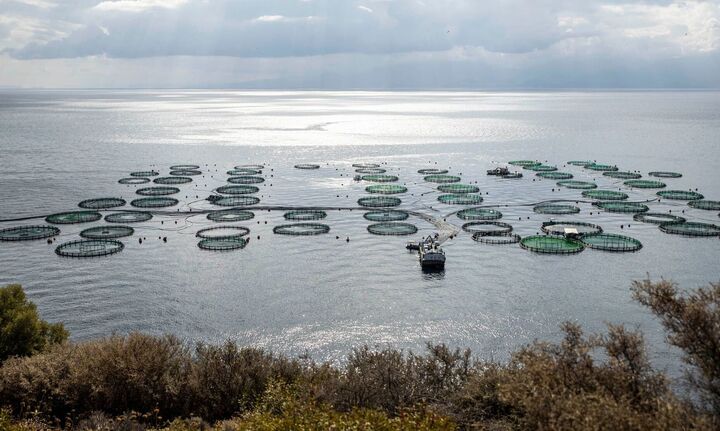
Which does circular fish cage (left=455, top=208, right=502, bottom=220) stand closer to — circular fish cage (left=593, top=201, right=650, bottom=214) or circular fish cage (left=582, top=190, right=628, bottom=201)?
circular fish cage (left=593, top=201, right=650, bottom=214)

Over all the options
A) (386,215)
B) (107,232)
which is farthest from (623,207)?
(107,232)

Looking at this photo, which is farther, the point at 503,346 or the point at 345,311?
the point at 345,311

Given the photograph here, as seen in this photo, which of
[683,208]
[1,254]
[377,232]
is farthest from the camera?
[683,208]

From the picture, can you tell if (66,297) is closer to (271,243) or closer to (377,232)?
(271,243)

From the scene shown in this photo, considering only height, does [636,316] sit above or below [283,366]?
below

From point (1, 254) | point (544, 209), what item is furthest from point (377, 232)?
point (1, 254)

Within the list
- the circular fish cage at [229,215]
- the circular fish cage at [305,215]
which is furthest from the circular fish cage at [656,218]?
the circular fish cage at [229,215]

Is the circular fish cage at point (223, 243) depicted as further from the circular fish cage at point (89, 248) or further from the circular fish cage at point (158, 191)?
the circular fish cage at point (158, 191)
